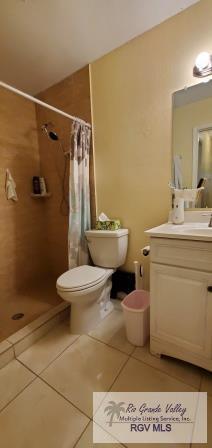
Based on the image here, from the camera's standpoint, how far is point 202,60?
3.85 feet

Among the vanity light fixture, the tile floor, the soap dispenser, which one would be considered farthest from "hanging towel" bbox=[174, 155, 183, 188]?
the tile floor

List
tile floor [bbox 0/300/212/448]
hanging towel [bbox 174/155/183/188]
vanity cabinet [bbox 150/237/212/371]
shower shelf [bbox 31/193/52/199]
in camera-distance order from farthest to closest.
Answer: shower shelf [bbox 31/193/52/199]
hanging towel [bbox 174/155/183/188]
vanity cabinet [bbox 150/237/212/371]
tile floor [bbox 0/300/212/448]

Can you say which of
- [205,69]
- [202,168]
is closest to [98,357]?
[202,168]

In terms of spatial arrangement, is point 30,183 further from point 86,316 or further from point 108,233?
point 86,316

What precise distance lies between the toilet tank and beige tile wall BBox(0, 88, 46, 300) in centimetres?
86

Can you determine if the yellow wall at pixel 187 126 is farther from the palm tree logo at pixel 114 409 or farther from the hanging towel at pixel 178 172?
the palm tree logo at pixel 114 409

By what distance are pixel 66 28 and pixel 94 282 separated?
5.97ft

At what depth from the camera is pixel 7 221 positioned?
1.95m

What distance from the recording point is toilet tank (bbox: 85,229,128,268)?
1592mm

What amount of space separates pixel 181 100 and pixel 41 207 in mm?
1752

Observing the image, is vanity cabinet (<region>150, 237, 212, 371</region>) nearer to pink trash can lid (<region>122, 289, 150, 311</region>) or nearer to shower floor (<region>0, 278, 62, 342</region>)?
pink trash can lid (<region>122, 289, 150, 311</region>)

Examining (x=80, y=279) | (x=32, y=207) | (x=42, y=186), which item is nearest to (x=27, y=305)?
(x=80, y=279)

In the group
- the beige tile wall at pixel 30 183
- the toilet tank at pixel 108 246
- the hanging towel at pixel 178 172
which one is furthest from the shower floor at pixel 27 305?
the hanging towel at pixel 178 172

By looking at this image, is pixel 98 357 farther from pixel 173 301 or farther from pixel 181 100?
pixel 181 100
